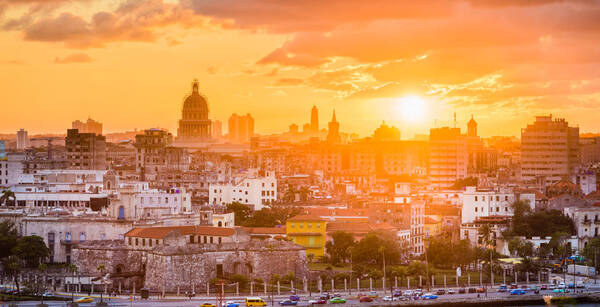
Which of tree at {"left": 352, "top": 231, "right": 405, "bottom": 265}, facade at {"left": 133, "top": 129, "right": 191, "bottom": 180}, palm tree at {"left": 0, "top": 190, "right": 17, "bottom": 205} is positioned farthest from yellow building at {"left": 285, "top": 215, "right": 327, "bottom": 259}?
facade at {"left": 133, "top": 129, "right": 191, "bottom": 180}

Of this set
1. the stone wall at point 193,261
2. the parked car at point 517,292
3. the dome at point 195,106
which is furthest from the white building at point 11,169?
the dome at point 195,106

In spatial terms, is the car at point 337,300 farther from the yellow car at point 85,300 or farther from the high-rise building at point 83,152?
the high-rise building at point 83,152

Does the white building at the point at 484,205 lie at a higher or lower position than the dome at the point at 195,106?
lower

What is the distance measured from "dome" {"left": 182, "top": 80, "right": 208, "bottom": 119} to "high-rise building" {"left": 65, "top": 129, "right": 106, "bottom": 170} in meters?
51.2

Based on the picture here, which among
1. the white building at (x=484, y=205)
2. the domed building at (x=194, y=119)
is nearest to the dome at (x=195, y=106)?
the domed building at (x=194, y=119)

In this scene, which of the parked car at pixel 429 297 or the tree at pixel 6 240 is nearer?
the parked car at pixel 429 297

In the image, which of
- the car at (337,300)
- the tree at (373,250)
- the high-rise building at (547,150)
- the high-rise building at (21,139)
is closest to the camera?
the car at (337,300)

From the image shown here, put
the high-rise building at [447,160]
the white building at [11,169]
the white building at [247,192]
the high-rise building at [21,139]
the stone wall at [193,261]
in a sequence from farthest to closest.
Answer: the high-rise building at [21,139] < the high-rise building at [447,160] < the white building at [11,169] < the white building at [247,192] < the stone wall at [193,261]

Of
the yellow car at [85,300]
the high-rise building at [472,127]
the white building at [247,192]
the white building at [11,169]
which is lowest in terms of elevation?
the yellow car at [85,300]

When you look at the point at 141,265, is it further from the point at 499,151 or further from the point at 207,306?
the point at 499,151

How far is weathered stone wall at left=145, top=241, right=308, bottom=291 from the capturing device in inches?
2160

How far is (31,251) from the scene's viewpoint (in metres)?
60.0

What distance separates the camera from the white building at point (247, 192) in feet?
306

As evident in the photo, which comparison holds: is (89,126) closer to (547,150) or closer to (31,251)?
(547,150)
